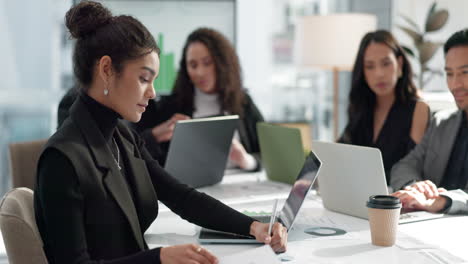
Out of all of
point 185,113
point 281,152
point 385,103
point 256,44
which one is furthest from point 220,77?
point 256,44

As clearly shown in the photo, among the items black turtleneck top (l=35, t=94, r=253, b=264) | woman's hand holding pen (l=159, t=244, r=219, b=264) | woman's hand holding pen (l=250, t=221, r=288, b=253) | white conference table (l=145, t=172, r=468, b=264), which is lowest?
white conference table (l=145, t=172, r=468, b=264)

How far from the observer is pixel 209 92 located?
2.82 meters

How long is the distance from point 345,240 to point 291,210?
16 cm

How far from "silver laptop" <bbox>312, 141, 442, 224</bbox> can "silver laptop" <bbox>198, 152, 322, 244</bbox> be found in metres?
0.16

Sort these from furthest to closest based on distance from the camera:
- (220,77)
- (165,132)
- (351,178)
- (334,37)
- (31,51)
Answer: (31,51), (334,37), (220,77), (165,132), (351,178)

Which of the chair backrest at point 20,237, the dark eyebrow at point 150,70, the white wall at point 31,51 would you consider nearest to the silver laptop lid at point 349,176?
the dark eyebrow at point 150,70

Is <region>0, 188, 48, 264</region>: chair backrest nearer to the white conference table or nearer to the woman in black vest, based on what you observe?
the woman in black vest

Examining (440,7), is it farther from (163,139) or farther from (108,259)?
(108,259)

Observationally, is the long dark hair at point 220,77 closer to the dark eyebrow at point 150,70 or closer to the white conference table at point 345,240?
the white conference table at point 345,240

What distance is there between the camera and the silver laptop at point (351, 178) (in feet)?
5.19

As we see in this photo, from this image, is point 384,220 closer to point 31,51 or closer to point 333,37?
point 333,37

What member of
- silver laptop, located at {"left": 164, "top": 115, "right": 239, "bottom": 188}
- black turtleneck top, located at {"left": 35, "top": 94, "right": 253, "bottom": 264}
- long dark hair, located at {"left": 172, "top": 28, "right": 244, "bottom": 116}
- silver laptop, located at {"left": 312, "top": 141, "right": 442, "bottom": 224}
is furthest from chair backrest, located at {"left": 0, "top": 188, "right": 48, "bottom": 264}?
long dark hair, located at {"left": 172, "top": 28, "right": 244, "bottom": 116}

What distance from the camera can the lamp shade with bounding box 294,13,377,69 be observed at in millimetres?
3600

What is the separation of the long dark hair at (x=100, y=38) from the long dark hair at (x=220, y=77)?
1371 millimetres
